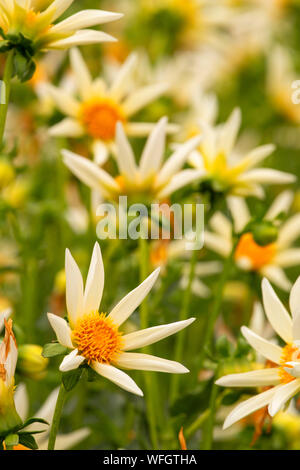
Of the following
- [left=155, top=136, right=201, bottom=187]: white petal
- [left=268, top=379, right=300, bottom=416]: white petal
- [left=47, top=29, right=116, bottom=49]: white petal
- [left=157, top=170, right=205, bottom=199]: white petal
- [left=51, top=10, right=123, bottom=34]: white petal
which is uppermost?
[left=51, top=10, right=123, bottom=34]: white petal

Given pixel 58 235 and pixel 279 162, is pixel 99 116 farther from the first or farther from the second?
pixel 279 162

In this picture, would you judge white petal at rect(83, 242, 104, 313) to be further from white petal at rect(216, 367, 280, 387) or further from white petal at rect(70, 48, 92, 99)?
white petal at rect(70, 48, 92, 99)

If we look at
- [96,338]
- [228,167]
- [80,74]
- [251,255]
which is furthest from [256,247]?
[96,338]

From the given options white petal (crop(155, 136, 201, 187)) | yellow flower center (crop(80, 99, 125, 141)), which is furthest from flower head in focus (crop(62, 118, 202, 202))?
yellow flower center (crop(80, 99, 125, 141))

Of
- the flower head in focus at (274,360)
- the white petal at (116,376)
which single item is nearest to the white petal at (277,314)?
the flower head in focus at (274,360)

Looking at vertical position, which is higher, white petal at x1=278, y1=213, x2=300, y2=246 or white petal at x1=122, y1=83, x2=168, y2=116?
white petal at x1=122, y1=83, x2=168, y2=116

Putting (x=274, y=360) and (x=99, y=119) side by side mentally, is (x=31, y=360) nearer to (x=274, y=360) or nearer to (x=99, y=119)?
(x=274, y=360)
